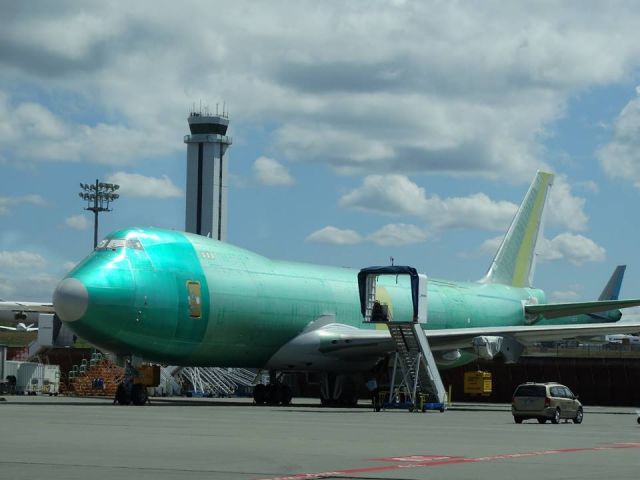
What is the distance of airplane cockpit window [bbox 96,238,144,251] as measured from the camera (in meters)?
39.9

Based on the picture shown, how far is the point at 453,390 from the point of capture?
67.3m

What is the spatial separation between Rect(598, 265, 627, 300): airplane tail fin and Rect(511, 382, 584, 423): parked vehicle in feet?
119

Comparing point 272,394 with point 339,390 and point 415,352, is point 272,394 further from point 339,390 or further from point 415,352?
point 415,352

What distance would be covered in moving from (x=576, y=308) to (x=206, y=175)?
98054 mm

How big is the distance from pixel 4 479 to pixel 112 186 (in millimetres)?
82659

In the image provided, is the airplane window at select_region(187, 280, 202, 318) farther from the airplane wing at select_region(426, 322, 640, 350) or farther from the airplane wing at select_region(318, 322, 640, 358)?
the airplane wing at select_region(426, 322, 640, 350)

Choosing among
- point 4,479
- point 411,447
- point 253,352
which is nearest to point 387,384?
point 253,352

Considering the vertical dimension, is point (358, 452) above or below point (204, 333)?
below

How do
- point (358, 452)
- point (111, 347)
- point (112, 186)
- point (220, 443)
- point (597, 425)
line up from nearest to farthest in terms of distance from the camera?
point (358, 452) → point (220, 443) → point (597, 425) → point (111, 347) → point (112, 186)

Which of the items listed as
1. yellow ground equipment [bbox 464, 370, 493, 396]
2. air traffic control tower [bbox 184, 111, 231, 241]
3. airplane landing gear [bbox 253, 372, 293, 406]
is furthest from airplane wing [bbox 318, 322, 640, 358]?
air traffic control tower [bbox 184, 111, 231, 241]

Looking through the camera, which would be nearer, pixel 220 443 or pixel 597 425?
pixel 220 443

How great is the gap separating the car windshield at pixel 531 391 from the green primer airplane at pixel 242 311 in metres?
9.23

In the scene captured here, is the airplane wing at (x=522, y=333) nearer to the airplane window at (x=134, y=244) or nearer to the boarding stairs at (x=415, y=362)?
the boarding stairs at (x=415, y=362)

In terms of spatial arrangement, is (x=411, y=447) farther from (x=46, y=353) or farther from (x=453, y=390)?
(x=46, y=353)
